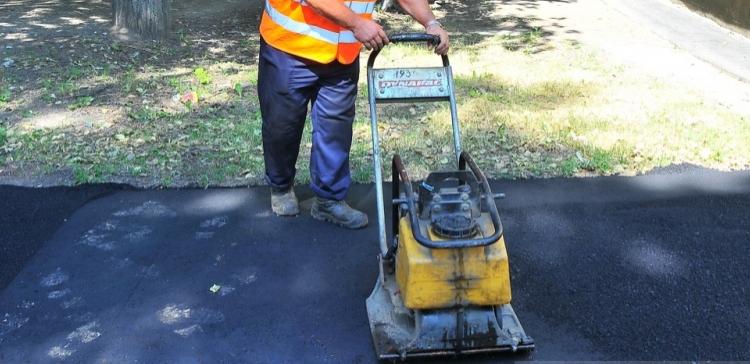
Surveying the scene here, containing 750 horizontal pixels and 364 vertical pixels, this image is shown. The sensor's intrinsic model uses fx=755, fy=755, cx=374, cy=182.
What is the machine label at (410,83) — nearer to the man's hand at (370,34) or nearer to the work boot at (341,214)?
the man's hand at (370,34)

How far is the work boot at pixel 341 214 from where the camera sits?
14.1 ft

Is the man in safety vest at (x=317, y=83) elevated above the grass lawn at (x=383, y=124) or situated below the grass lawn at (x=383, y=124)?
above

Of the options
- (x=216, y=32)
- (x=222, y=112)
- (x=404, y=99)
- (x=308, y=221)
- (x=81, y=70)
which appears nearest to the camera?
(x=404, y=99)

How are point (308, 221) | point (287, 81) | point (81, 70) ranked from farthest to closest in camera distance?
point (81, 70) → point (308, 221) → point (287, 81)

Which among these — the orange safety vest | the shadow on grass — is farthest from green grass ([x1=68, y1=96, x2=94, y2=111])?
the orange safety vest

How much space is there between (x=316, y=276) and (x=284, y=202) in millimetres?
759

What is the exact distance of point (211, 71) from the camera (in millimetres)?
7652

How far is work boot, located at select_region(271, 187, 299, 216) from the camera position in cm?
446

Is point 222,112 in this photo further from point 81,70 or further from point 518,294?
point 518,294

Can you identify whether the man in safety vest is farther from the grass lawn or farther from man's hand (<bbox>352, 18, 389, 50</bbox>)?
the grass lawn

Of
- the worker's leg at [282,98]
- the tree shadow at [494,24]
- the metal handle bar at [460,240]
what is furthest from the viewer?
the tree shadow at [494,24]

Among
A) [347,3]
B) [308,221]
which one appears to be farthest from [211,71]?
[347,3]

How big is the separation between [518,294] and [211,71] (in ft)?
16.2

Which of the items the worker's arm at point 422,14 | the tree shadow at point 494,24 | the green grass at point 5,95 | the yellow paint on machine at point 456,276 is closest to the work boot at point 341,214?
the worker's arm at point 422,14
